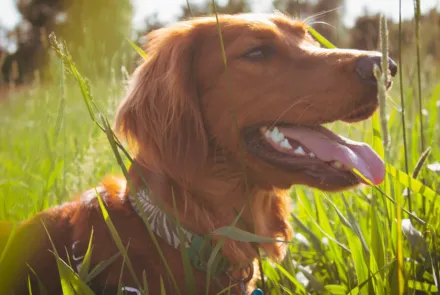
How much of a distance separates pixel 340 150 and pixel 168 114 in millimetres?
765

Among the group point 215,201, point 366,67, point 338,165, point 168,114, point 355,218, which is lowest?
point 355,218

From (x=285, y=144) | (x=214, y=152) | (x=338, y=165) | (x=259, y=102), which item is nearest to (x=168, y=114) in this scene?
(x=214, y=152)

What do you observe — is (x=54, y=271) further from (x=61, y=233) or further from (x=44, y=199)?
(x=44, y=199)

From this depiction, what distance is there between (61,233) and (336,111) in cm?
119

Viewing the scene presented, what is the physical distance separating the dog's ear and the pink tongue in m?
0.41


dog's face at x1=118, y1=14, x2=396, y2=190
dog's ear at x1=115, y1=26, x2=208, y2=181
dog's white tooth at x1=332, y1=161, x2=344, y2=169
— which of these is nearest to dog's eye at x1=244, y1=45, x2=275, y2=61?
dog's face at x1=118, y1=14, x2=396, y2=190

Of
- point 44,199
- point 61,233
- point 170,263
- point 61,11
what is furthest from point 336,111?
point 61,11

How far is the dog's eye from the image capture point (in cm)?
202

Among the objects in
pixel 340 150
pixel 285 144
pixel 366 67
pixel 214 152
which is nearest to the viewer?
pixel 366 67

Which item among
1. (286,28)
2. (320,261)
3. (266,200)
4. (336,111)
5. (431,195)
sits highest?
(286,28)

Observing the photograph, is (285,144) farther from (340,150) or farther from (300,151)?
(340,150)

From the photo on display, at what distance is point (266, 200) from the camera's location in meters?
2.22

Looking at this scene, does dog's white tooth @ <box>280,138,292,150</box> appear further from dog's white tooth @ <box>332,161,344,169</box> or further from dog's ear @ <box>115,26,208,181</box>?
dog's ear @ <box>115,26,208,181</box>

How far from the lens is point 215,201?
1969 mm
